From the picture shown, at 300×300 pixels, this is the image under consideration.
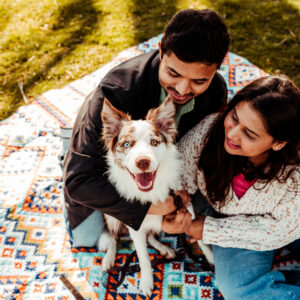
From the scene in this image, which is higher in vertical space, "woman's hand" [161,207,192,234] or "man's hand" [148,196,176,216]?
"man's hand" [148,196,176,216]

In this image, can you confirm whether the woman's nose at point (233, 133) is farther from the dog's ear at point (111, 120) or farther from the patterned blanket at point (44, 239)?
the patterned blanket at point (44, 239)

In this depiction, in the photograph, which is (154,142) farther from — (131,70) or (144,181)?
(131,70)

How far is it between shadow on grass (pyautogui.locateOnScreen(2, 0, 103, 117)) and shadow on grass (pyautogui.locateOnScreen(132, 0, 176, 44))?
0.86 m

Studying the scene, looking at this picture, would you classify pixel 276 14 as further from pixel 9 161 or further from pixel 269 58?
pixel 9 161

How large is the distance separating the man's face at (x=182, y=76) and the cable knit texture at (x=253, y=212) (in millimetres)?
390

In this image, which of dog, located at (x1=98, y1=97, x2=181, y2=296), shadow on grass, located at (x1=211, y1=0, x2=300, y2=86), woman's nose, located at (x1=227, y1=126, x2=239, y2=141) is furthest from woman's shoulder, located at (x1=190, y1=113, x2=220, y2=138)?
shadow on grass, located at (x1=211, y1=0, x2=300, y2=86)

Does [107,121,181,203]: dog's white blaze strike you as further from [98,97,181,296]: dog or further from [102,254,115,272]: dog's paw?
[102,254,115,272]: dog's paw

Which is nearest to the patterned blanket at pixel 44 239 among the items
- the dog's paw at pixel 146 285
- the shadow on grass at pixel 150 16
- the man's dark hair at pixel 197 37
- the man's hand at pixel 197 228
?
the dog's paw at pixel 146 285

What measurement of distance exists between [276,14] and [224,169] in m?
4.91

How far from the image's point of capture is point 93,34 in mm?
5668

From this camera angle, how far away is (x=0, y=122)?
4.15 meters

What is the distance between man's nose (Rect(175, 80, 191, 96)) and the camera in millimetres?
2275

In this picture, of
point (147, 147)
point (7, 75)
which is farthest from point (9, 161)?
point (147, 147)

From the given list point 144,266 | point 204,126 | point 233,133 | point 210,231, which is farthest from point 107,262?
point 233,133
